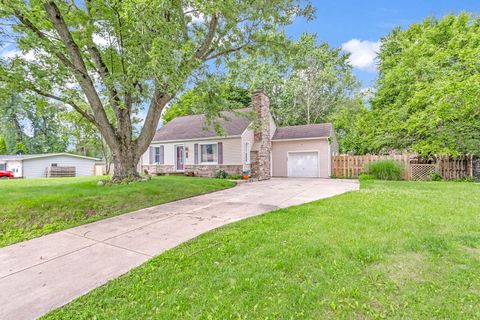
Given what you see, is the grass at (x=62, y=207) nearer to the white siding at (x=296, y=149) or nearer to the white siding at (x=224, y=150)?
the white siding at (x=224, y=150)

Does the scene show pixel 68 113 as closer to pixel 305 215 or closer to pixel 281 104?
pixel 305 215

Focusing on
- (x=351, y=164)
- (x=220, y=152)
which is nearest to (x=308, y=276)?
(x=220, y=152)

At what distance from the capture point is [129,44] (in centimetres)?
770

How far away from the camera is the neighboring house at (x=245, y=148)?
14609mm

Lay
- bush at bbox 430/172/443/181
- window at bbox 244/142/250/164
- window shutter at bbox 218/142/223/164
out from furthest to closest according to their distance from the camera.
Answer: window shutter at bbox 218/142/223/164
window at bbox 244/142/250/164
bush at bbox 430/172/443/181

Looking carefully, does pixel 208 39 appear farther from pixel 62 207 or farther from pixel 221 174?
pixel 221 174

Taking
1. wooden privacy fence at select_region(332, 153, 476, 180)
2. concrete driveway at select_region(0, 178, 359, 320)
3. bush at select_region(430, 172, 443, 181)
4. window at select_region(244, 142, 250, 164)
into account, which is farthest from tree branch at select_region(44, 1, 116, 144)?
bush at select_region(430, 172, 443, 181)

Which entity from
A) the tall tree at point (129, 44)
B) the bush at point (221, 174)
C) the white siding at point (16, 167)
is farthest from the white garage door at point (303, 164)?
the white siding at point (16, 167)

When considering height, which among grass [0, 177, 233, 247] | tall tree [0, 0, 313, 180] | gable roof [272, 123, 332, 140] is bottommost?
grass [0, 177, 233, 247]

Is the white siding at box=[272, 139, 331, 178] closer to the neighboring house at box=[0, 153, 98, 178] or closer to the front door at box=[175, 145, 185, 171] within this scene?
the front door at box=[175, 145, 185, 171]

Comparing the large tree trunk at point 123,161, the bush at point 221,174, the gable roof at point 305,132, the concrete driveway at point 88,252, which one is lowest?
the concrete driveway at point 88,252

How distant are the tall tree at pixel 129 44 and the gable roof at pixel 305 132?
885 centimetres

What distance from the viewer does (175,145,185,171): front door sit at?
16500 mm

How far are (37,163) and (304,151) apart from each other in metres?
23.6
